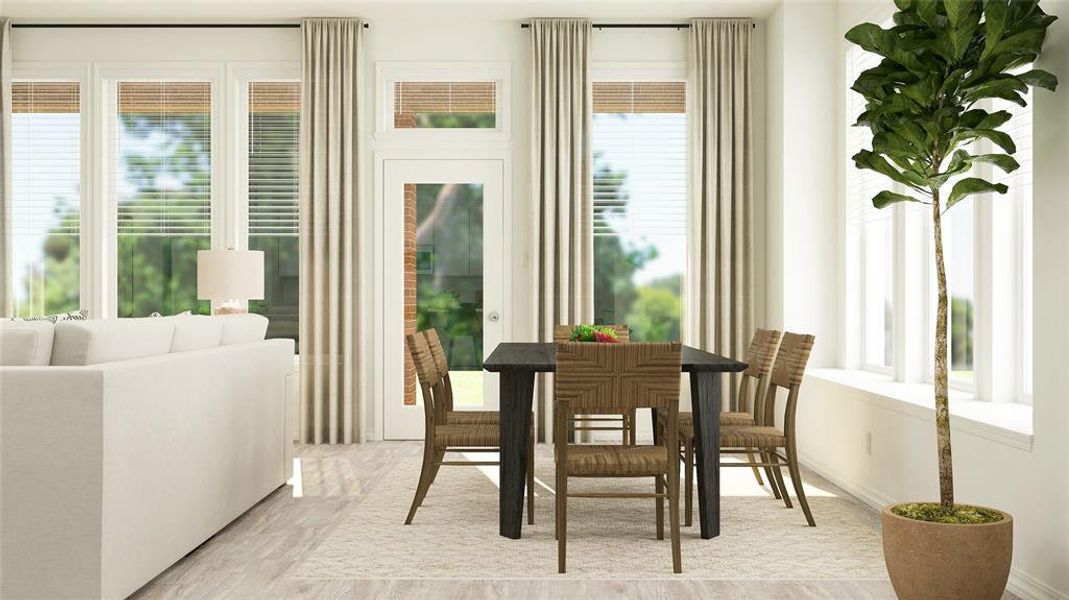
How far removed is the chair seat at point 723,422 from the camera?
12.5 ft

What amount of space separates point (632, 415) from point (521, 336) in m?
1.55

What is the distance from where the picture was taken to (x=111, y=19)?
6.09 m

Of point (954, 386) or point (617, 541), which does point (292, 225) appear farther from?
point (954, 386)

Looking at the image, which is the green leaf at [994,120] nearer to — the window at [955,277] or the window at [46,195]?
the window at [955,277]

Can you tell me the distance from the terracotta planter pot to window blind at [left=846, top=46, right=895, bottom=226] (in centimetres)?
272

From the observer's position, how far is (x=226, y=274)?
5.21 m

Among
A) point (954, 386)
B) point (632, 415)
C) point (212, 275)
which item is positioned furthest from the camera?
point (212, 275)

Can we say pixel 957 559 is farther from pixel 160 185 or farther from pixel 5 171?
pixel 5 171

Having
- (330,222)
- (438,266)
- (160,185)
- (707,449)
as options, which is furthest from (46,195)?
(707,449)

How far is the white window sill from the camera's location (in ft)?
9.96

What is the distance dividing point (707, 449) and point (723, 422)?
603mm

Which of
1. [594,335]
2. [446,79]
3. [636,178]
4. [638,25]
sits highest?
[638,25]

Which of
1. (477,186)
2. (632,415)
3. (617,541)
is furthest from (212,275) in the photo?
(617,541)

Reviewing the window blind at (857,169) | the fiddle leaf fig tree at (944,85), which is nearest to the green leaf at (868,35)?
the fiddle leaf fig tree at (944,85)
